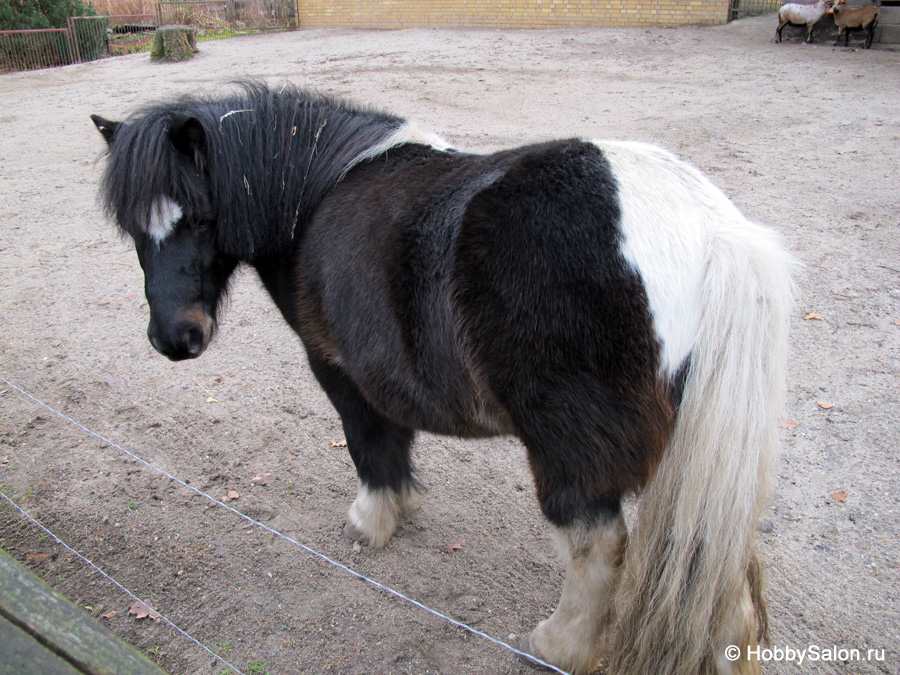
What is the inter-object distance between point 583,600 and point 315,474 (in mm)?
1703

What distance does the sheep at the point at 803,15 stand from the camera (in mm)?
12656

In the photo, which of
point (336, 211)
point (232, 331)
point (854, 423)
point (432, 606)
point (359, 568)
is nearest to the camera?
point (336, 211)

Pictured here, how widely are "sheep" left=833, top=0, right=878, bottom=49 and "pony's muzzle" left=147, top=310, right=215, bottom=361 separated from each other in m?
14.5

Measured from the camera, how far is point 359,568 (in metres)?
2.80

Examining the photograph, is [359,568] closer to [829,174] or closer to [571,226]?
[571,226]

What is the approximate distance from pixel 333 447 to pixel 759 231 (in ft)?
8.12

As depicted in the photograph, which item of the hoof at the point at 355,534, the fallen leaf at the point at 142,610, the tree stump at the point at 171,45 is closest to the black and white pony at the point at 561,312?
the hoof at the point at 355,534

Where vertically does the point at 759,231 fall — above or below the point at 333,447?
above

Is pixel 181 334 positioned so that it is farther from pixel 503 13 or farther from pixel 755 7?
pixel 755 7

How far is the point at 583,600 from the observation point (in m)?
2.08

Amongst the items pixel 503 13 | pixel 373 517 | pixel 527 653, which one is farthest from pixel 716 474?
pixel 503 13

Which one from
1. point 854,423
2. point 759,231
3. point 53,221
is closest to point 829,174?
point 854,423

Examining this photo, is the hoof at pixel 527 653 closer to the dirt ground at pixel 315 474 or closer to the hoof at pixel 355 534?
the dirt ground at pixel 315 474

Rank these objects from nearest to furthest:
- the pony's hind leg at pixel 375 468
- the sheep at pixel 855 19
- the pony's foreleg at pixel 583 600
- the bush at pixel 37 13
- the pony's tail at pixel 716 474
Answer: the pony's tail at pixel 716 474
the pony's foreleg at pixel 583 600
the pony's hind leg at pixel 375 468
the sheep at pixel 855 19
the bush at pixel 37 13
